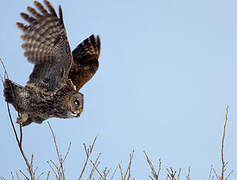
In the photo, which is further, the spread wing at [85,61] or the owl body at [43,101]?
the spread wing at [85,61]

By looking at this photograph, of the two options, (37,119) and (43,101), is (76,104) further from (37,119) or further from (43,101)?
(37,119)

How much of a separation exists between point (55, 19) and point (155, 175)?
2466 millimetres

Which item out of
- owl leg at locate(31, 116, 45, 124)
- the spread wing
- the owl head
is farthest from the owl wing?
the spread wing

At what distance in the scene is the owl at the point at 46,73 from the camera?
403cm


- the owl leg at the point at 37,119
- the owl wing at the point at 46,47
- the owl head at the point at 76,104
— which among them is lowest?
the owl leg at the point at 37,119

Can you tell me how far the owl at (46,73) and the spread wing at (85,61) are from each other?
0.81 meters

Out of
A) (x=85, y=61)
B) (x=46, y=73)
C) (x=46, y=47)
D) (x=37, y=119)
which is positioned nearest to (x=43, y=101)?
(x=46, y=73)

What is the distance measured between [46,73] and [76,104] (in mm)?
721

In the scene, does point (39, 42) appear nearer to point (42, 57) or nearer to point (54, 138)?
point (42, 57)

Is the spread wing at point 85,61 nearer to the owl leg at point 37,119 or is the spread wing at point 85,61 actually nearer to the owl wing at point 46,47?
the owl leg at point 37,119

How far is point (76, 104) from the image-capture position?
15.6 feet

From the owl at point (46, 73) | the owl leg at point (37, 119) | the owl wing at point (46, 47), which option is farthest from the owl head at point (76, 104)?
the owl leg at point (37, 119)

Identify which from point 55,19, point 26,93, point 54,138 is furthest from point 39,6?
point 54,138

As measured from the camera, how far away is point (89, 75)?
5617 mm
